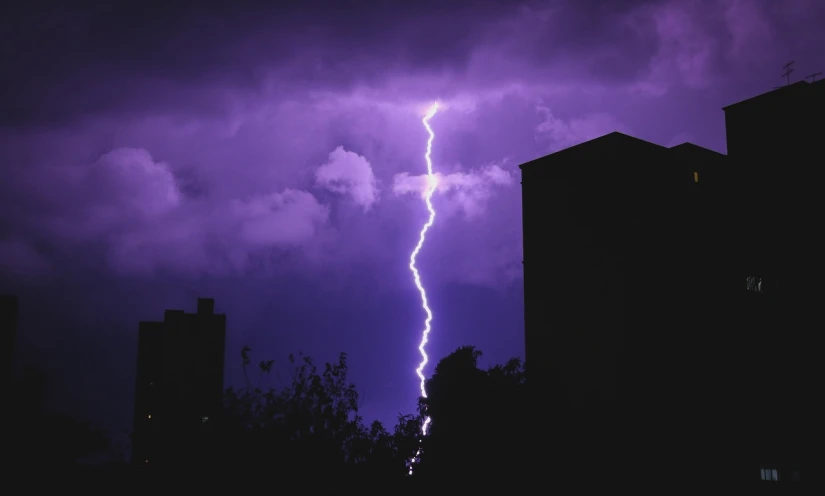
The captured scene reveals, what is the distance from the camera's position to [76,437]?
3444 centimetres

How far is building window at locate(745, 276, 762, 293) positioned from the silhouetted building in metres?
35.3

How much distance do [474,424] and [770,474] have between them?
909cm

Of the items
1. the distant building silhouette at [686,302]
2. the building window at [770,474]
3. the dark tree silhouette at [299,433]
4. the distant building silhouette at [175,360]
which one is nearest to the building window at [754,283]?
the distant building silhouette at [686,302]

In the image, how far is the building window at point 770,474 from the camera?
71.5ft

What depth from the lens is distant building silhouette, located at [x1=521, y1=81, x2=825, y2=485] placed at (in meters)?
22.9

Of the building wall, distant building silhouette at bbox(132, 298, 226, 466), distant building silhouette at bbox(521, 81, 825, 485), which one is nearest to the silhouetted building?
distant building silhouette at bbox(132, 298, 226, 466)

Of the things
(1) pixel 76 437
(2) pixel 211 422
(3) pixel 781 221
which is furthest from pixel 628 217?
(1) pixel 76 437

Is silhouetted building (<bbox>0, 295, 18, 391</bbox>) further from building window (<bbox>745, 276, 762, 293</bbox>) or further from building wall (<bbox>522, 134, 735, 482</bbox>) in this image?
building window (<bbox>745, 276, 762, 293</bbox>)

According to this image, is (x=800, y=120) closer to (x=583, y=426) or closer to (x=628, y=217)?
(x=628, y=217)

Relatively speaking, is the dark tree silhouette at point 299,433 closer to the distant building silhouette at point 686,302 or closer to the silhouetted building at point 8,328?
the distant building silhouette at point 686,302

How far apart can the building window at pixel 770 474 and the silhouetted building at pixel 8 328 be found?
35327 mm

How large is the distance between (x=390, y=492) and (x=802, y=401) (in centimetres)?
1289

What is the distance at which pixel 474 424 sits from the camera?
2395cm

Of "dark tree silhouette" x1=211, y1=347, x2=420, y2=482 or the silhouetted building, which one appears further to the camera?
the silhouetted building
